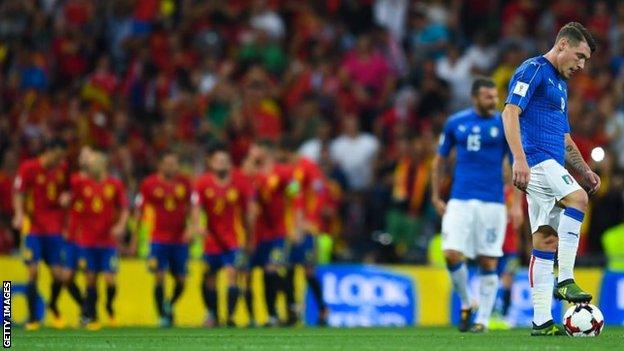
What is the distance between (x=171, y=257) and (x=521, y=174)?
854 centimetres

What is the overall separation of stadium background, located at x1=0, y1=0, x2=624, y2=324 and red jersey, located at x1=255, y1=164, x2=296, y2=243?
6.55ft

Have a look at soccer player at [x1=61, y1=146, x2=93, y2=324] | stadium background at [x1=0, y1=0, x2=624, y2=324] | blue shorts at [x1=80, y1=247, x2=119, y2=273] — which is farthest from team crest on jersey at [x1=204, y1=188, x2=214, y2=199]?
stadium background at [x1=0, y1=0, x2=624, y2=324]

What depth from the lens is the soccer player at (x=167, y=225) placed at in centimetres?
1925

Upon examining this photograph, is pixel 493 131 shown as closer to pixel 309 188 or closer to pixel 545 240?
pixel 545 240

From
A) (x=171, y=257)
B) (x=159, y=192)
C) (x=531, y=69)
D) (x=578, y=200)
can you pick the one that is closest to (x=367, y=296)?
(x=171, y=257)

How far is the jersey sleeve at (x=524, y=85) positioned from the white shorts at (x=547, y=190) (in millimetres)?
565

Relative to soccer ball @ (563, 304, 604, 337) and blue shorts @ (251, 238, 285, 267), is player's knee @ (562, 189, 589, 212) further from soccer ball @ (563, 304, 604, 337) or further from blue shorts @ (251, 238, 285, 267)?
blue shorts @ (251, 238, 285, 267)

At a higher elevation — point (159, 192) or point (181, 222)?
point (159, 192)

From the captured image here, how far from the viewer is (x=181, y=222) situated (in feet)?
63.6

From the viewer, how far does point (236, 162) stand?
880 inches

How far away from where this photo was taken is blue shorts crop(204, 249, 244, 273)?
62.3 feet

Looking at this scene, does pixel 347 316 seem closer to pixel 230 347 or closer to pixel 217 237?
pixel 217 237

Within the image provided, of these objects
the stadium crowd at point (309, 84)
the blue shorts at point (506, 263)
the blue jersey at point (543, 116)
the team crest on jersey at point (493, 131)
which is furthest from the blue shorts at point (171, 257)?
the blue jersey at point (543, 116)

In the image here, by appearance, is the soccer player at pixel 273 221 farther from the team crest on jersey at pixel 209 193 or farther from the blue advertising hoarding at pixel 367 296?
the blue advertising hoarding at pixel 367 296
